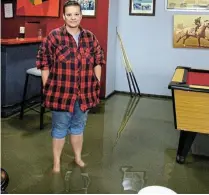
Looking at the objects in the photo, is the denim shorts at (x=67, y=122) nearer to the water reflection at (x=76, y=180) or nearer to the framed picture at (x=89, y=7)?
the water reflection at (x=76, y=180)

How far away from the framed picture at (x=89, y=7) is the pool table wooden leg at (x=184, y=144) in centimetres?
271

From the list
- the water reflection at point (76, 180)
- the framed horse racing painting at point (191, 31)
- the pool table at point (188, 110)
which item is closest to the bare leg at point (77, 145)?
the water reflection at point (76, 180)

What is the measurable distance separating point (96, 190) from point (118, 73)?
3.36 meters

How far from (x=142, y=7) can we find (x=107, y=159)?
9.98ft

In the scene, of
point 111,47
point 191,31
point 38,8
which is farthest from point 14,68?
point 191,31

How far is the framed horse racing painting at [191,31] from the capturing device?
504 centimetres

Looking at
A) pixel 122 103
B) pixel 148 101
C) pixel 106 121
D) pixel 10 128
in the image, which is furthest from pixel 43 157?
pixel 148 101

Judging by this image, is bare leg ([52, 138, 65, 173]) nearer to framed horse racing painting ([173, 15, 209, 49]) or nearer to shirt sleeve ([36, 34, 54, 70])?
shirt sleeve ([36, 34, 54, 70])

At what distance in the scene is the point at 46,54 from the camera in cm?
248

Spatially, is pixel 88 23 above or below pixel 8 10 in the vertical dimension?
below

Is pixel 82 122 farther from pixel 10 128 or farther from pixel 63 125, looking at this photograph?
pixel 10 128

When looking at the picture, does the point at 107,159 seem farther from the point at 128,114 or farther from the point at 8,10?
the point at 8,10

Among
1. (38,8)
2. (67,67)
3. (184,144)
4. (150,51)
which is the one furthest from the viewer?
(150,51)

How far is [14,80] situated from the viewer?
427 centimetres
